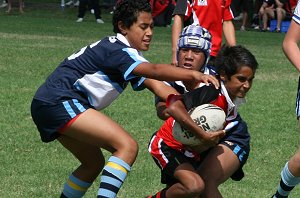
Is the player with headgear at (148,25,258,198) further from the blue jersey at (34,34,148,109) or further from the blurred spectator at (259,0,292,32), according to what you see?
the blurred spectator at (259,0,292,32)

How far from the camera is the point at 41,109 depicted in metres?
5.32

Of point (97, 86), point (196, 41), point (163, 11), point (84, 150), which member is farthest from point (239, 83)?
point (163, 11)

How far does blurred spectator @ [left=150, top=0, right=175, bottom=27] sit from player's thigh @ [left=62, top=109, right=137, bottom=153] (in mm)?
18386

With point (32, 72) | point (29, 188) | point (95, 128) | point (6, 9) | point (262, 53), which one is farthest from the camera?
point (6, 9)

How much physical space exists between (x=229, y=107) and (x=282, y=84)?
7.86 m

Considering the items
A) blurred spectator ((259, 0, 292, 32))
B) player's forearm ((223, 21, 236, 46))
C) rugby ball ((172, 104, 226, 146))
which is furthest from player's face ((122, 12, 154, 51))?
blurred spectator ((259, 0, 292, 32))

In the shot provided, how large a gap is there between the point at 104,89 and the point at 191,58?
67 cm

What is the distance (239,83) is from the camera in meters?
5.41

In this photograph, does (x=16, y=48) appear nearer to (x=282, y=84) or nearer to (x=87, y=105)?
(x=282, y=84)

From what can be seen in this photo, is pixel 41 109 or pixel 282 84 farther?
pixel 282 84

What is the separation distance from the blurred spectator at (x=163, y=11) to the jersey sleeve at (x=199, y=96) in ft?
60.2

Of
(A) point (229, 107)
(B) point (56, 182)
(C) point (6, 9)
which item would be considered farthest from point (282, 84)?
(C) point (6, 9)

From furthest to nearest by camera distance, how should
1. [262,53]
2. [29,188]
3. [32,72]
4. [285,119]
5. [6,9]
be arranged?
1. [6,9]
2. [262,53]
3. [32,72]
4. [285,119]
5. [29,188]

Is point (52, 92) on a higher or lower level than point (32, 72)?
higher
